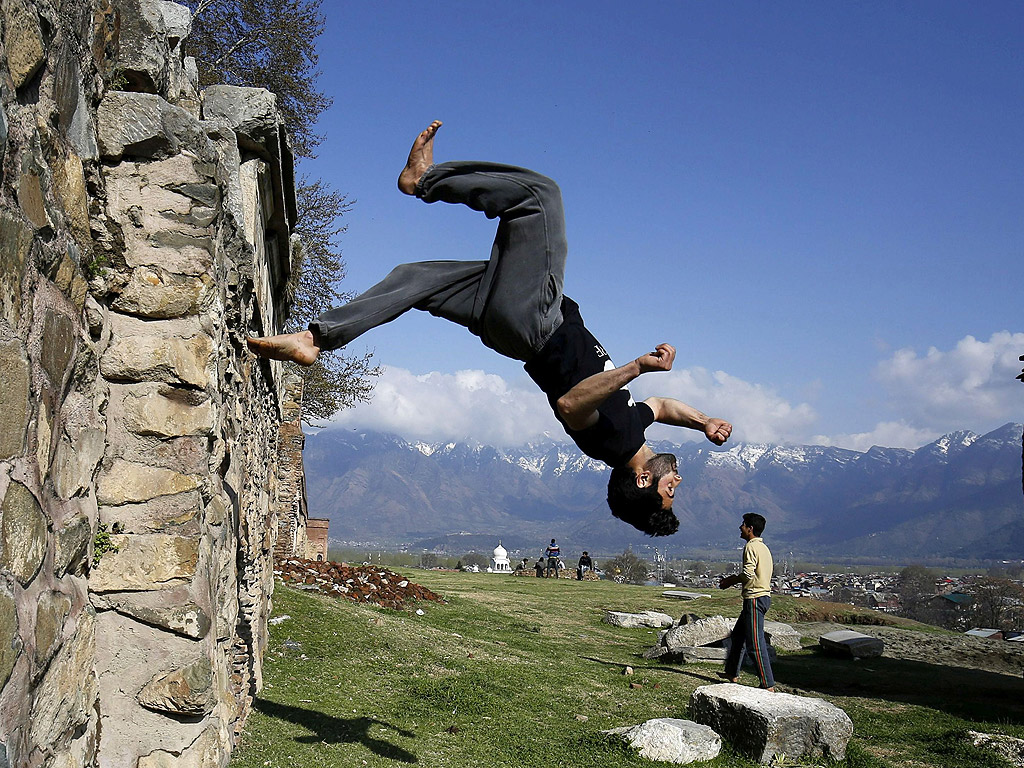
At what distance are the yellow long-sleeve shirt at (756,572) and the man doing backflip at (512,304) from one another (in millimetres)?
6519

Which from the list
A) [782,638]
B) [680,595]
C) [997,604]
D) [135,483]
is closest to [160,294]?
[135,483]

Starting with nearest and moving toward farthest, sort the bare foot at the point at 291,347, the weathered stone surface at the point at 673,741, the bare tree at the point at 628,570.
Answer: the bare foot at the point at 291,347 → the weathered stone surface at the point at 673,741 → the bare tree at the point at 628,570

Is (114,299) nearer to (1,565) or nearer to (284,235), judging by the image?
(1,565)

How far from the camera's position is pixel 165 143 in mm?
4445

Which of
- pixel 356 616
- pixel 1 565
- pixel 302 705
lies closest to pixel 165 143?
pixel 1 565

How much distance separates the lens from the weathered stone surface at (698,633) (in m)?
14.6

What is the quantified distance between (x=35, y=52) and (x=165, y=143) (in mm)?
1256

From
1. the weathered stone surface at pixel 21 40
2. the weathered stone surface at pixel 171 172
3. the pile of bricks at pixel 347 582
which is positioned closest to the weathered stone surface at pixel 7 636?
the weathered stone surface at pixel 21 40

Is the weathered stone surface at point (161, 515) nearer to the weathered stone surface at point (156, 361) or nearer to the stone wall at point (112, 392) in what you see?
the stone wall at point (112, 392)

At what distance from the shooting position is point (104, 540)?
4.14m

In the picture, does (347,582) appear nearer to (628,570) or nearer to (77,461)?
(77,461)

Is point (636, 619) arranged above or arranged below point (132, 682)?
below

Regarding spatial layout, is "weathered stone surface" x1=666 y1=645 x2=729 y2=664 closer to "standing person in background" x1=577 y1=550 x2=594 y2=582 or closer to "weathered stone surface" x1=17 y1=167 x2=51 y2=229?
"weathered stone surface" x1=17 y1=167 x2=51 y2=229

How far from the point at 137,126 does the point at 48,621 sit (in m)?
2.53
